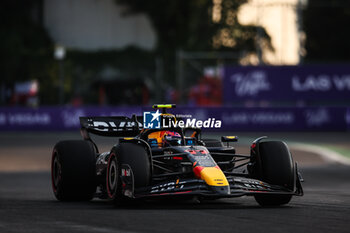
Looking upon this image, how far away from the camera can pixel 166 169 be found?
1258 cm

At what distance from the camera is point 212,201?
13.5m

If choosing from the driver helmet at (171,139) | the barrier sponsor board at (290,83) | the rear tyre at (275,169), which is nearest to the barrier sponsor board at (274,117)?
the barrier sponsor board at (290,83)

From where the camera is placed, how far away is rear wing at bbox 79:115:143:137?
14.2m

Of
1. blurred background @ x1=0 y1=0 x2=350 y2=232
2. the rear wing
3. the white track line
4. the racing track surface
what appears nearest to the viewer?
the racing track surface

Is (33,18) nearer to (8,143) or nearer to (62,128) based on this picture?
(62,128)

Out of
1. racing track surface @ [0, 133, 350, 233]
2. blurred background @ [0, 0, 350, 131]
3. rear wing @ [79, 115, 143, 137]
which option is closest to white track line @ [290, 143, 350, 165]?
racing track surface @ [0, 133, 350, 233]

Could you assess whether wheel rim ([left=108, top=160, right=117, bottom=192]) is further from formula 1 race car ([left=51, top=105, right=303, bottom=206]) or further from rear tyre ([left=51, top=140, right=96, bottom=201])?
rear tyre ([left=51, top=140, right=96, bottom=201])

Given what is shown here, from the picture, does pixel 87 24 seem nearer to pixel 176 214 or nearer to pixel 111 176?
pixel 111 176

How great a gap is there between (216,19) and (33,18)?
17.6m

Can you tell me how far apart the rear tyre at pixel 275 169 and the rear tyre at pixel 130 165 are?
1.54m

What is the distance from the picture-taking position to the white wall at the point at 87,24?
7231 centimetres

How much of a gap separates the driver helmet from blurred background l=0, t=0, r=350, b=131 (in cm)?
2793

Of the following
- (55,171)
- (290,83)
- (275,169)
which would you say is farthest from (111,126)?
(290,83)

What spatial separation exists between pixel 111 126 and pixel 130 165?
2.50m
